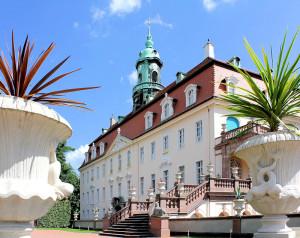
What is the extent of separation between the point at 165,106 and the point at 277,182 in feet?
70.8

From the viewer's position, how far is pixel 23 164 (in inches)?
197

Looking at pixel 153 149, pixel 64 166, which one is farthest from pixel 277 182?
pixel 64 166

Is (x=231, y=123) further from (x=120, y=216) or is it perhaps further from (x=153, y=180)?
(x=153, y=180)

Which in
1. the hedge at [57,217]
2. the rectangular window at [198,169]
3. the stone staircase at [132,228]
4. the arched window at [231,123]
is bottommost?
the hedge at [57,217]

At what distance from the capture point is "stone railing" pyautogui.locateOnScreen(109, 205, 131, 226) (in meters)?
19.8

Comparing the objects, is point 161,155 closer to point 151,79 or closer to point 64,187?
point 151,79

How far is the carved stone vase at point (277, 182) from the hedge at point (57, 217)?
1134 inches

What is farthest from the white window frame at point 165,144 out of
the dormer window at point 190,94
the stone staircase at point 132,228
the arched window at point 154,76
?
the arched window at point 154,76

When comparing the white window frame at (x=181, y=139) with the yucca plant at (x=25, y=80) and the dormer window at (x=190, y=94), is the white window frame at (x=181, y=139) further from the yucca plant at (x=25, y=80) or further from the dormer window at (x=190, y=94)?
the yucca plant at (x=25, y=80)

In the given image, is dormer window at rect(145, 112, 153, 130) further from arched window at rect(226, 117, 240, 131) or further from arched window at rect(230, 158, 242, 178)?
arched window at rect(230, 158, 242, 178)

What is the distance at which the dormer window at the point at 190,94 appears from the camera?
24000 millimetres

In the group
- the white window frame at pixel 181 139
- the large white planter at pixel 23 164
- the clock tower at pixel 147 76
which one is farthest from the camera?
the clock tower at pixel 147 76

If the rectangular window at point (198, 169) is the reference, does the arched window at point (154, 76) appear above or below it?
above

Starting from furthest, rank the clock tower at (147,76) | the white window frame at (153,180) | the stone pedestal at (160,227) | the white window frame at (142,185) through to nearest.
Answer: the clock tower at (147,76), the white window frame at (142,185), the white window frame at (153,180), the stone pedestal at (160,227)
